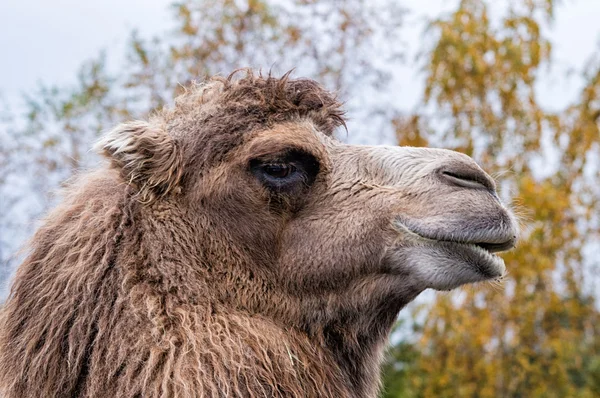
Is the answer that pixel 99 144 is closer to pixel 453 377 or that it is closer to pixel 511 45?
pixel 511 45

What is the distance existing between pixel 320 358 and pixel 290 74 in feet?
5.34

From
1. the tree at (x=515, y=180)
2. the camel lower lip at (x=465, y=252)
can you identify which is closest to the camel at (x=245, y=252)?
the camel lower lip at (x=465, y=252)

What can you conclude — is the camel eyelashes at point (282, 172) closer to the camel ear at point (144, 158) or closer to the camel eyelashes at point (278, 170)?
the camel eyelashes at point (278, 170)

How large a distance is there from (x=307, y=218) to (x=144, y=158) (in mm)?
937

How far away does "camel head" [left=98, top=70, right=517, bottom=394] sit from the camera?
3.94 metres

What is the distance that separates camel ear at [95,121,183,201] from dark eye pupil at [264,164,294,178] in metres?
0.48

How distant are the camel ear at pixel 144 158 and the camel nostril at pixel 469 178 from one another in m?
1.42

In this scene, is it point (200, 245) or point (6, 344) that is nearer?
point (6, 344)

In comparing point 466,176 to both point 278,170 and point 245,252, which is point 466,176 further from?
point 245,252

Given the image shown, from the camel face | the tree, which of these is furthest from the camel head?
the tree

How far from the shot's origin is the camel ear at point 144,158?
4.13m

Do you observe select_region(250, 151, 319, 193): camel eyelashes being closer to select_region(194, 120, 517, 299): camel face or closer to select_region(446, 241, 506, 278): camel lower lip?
select_region(194, 120, 517, 299): camel face

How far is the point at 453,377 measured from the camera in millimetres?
11828

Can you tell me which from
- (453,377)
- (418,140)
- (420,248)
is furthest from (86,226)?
(453,377)
